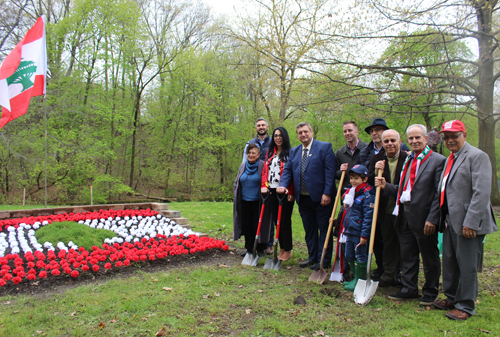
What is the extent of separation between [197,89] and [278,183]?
51.9 ft

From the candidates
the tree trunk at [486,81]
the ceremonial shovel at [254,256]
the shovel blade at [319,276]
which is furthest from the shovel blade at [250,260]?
the tree trunk at [486,81]

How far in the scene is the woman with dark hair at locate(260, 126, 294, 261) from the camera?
5.00 meters

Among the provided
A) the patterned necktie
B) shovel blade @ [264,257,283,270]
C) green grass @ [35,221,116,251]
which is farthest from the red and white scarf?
green grass @ [35,221,116,251]

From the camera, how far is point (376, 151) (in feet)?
14.5

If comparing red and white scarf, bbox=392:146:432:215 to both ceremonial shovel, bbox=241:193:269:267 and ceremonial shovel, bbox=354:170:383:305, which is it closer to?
ceremonial shovel, bbox=354:170:383:305

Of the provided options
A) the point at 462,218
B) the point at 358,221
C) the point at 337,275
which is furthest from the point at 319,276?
the point at 462,218

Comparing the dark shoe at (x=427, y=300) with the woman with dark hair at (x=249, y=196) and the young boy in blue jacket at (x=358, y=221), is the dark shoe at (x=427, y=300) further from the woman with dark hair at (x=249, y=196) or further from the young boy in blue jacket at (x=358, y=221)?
the woman with dark hair at (x=249, y=196)

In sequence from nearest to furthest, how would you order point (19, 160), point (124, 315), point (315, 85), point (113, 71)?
point (124, 315), point (315, 85), point (19, 160), point (113, 71)

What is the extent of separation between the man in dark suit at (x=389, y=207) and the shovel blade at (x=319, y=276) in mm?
691

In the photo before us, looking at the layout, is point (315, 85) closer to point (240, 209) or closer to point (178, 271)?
point (240, 209)

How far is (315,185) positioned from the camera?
4.60 meters

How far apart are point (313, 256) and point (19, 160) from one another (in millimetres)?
15333

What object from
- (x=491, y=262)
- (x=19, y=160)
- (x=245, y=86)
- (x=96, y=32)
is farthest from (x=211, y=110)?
(x=491, y=262)

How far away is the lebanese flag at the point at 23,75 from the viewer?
7010mm
